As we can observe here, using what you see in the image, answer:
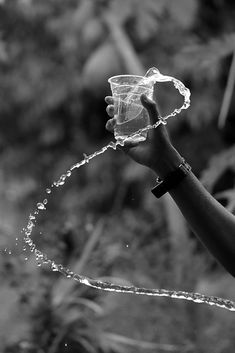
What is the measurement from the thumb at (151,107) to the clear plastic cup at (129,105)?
77 mm

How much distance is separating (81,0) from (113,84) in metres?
6.77

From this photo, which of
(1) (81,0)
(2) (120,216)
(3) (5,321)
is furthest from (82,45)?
(3) (5,321)

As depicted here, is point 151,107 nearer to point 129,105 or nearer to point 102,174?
point 129,105

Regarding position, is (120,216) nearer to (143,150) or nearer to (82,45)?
(82,45)

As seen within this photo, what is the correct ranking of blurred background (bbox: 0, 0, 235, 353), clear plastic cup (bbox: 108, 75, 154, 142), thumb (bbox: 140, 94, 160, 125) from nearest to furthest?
1. thumb (bbox: 140, 94, 160, 125)
2. clear plastic cup (bbox: 108, 75, 154, 142)
3. blurred background (bbox: 0, 0, 235, 353)

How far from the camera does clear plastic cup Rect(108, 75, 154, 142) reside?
5.39 ft

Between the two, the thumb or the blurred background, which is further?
the blurred background

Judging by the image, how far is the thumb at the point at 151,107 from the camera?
1.52m

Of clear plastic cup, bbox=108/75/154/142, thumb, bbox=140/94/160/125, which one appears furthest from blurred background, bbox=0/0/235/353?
thumb, bbox=140/94/160/125

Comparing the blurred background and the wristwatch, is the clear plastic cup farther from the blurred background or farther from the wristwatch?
the blurred background

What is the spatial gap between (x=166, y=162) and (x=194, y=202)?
106 mm

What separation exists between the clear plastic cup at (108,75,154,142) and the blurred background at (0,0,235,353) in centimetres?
220

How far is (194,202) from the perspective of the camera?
5.06ft

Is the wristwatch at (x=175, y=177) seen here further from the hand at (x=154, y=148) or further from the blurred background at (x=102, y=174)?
the blurred background at (x=102, y=174)
